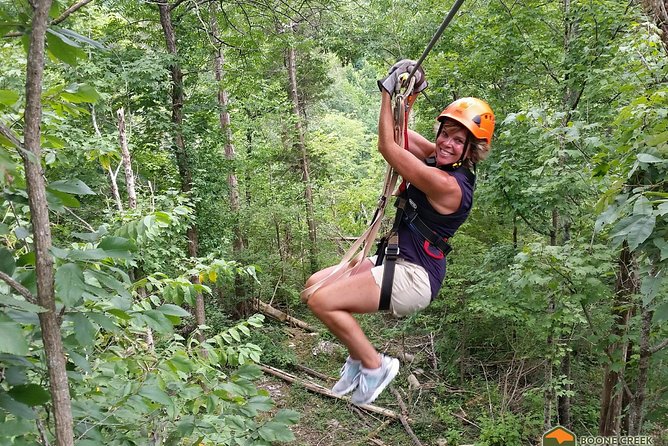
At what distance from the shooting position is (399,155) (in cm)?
218

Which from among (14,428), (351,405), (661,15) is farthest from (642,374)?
(351,405)

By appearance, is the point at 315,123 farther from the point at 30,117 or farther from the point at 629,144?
the point at 30,117

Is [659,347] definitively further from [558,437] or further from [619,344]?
[558,437]

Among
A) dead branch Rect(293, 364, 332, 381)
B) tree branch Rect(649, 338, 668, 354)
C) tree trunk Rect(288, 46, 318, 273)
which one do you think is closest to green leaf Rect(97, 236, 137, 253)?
tree branch Rect(649, 338, 668, 354)

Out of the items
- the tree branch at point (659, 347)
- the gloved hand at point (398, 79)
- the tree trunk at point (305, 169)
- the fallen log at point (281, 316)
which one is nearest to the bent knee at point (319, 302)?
the gloved hand at point (398, 79)

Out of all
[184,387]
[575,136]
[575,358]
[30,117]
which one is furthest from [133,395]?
[575,358]

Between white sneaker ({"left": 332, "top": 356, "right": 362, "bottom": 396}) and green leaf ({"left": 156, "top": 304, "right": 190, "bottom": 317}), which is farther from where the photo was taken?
white sneaker ({"left": 332, "top": 356, "right": 362, "bottom": 396})

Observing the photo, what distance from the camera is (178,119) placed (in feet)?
22.6

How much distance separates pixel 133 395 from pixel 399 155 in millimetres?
1455

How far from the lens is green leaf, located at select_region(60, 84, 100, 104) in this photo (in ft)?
4.47

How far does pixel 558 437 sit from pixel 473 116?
516cm

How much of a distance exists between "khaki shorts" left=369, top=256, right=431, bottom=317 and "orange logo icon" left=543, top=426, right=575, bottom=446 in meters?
4.61

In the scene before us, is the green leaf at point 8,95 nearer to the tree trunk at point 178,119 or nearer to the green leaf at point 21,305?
the green leaf at point 21,305

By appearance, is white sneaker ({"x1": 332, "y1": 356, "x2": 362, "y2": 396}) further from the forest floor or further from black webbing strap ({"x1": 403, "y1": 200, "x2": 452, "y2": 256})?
the forest floor
